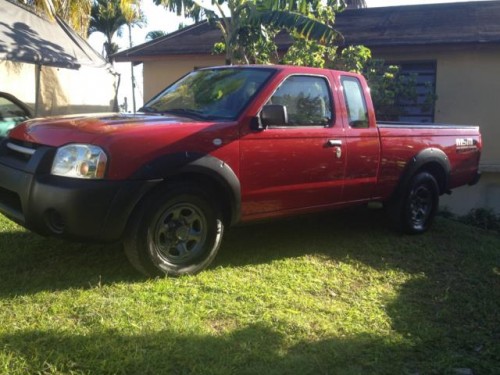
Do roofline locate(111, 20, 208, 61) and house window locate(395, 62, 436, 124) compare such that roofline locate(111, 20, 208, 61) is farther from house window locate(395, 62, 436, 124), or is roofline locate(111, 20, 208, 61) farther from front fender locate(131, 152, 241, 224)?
front fender locate(131, 152, 241, 224)

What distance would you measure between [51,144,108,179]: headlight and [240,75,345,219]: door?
3.94 feet

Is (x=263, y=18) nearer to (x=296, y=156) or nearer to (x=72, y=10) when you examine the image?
(x=296, y=156)

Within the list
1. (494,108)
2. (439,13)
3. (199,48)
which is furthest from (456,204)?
(199,48)

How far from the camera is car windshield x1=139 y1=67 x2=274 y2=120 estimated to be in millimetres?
4938

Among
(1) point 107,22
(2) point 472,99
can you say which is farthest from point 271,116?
(1) point 107,22

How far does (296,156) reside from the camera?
509cm

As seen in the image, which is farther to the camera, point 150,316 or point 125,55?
point 125,55

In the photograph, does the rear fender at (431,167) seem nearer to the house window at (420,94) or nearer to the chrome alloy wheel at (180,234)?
the chrome alloy wheel at (180,234)

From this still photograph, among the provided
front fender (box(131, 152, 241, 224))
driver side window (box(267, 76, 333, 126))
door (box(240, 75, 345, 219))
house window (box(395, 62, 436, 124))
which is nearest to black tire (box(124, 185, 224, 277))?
front fender (box(131, 152, 241, 224))

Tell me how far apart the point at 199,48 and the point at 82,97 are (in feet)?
9.44

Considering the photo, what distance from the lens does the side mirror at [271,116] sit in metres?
4.73

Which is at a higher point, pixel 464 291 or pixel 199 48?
pixel 199 48

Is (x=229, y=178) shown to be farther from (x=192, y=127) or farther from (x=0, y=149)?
(x=0, y=149)

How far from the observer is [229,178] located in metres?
4.60
